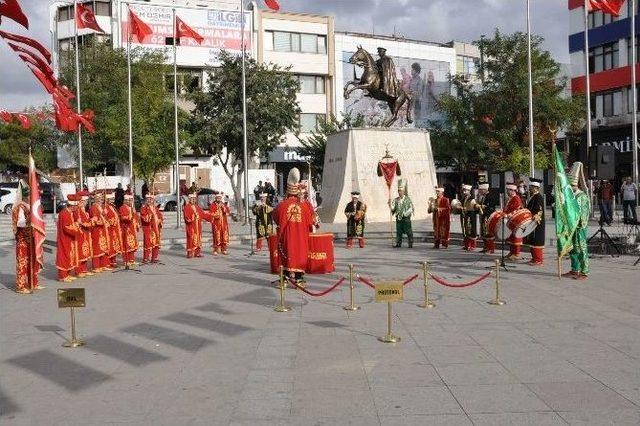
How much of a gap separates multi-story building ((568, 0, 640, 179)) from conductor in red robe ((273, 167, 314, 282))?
30889 millimetres

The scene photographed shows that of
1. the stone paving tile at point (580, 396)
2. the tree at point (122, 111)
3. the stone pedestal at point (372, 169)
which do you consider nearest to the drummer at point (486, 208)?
the stone pedestal at point (372, 169)

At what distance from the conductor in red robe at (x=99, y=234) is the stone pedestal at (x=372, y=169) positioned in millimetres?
12720

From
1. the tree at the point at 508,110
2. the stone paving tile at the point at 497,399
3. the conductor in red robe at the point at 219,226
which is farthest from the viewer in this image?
the tree at the point at 508,110

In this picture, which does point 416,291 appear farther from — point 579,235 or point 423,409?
point 423,409

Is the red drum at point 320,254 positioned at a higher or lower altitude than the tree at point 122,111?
lower

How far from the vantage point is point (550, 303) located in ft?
34.1

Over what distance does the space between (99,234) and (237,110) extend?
61.9 ft

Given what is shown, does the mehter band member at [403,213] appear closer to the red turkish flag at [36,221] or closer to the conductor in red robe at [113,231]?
the conductor in red robe at [113,231]

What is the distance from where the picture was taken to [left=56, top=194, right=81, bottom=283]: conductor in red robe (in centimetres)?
1349

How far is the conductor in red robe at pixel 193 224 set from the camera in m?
18.0

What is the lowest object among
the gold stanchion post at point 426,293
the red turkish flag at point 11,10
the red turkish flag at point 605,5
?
the gold stanchion post at point 426,293

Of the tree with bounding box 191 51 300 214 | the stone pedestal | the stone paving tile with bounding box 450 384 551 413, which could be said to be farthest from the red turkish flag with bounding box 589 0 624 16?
the stone paving tile with bounding box 450 384 551 413

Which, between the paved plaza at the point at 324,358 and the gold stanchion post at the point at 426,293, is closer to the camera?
the paved plaza at the point at 324,358

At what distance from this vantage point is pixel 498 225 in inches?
602
